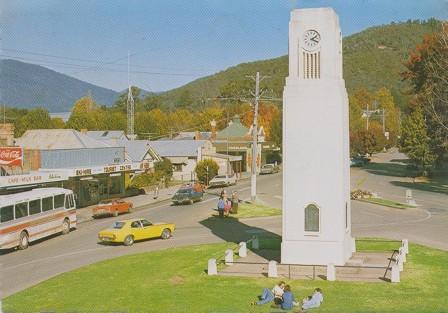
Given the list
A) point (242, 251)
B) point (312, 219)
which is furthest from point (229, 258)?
point (312, 219)

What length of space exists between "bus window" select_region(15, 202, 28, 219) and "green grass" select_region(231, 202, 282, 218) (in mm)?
15342

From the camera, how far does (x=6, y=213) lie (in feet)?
102

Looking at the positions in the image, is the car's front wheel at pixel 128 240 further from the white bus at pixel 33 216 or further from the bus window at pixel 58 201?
the bus window at pixel 58 201

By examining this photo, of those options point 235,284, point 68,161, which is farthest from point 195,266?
point 68,161

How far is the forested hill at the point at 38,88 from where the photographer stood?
403ft

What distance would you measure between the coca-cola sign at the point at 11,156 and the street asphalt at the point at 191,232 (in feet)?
20.3

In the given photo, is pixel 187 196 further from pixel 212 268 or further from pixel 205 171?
pixel 212 268


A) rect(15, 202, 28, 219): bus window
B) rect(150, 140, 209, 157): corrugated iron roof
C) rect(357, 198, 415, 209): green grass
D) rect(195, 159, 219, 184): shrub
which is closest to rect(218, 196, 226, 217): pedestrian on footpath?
rect(357, 198, 415, 209): green grass

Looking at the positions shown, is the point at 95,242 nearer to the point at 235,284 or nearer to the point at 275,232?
the point at 275,232

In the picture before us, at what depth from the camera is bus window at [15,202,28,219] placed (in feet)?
106

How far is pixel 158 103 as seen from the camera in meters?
192

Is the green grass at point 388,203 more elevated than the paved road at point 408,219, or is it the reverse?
the green grass at point 388,203

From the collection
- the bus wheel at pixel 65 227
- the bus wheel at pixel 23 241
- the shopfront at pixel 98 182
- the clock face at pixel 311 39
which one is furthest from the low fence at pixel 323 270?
the shopfront at pixel 98 182

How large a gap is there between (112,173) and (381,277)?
35.4 m
